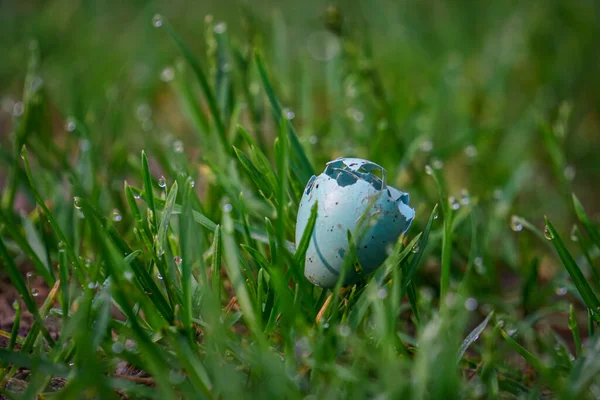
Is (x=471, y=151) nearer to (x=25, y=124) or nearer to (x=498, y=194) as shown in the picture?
(x=498, y=194)

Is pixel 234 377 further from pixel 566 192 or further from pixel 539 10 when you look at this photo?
pixel 539 10

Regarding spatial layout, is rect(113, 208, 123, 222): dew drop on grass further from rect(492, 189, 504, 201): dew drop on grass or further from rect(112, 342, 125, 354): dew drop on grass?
rect(492, 189, 504, 201): dew drop on grass

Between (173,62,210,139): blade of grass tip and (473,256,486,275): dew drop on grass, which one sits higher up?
(173,62,210,139): blade of grass tip

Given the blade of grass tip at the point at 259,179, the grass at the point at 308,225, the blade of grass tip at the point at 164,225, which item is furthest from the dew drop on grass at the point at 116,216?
the blade of grass tip at the point at 259,179

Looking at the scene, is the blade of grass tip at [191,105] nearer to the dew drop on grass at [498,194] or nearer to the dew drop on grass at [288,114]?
the dew drop on grass at [288,114]

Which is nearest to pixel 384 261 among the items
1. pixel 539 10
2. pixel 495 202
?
pixel 495 202

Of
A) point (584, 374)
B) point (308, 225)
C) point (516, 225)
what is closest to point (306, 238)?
point (308, 225)

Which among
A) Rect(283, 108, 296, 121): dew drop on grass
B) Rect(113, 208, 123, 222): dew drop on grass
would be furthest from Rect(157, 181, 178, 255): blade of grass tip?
Rect(283, 108, 296, 121): dew drop on grass

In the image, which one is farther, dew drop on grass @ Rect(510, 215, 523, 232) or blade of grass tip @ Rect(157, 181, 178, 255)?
dew drop on grass @ Rect(510, 215, 523, 232)
